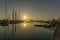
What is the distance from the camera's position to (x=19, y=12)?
2621mm

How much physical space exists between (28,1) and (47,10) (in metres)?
0.47

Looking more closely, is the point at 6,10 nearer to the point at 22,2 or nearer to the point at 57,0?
the point at 22,2

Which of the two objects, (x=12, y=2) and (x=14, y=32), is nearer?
(x=12, y=2)

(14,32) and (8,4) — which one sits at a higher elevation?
(8,4)

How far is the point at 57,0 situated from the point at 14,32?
1351mm

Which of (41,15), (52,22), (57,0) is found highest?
(57,0)

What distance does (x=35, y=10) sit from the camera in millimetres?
2508

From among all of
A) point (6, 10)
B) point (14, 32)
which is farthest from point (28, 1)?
point (14, 32)

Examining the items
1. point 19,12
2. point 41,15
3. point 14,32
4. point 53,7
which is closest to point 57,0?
point 53,7

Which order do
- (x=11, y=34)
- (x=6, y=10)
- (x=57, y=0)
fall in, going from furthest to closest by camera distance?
(x=11, y=34) < (x=6, y=10) < (x=57, y=0)

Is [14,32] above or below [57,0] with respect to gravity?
below

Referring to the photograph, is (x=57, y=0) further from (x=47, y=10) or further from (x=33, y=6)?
(x=33, y=6)

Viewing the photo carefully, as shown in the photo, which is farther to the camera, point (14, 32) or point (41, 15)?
point (14, 32)

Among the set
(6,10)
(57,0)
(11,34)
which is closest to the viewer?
(57,0)
